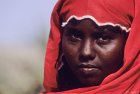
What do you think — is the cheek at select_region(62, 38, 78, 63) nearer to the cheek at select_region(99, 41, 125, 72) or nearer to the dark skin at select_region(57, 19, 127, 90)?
the dark skin at select_region(57, 19, 127, 90)

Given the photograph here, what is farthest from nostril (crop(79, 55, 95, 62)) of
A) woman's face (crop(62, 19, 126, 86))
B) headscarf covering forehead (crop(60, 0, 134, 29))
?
headscarf covering forehead (crop(60, 0, 134, 29))

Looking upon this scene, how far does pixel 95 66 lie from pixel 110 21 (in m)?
0.17

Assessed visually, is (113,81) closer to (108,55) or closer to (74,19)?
(108,55)

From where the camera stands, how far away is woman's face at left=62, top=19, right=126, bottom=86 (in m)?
2.45

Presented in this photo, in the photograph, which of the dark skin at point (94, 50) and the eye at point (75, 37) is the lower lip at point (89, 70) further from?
the eye at point (75, 37)

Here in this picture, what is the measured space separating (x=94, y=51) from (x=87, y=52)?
0.11ft

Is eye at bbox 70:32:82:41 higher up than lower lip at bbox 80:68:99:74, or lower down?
higher up

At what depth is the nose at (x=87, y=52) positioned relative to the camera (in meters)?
2.43

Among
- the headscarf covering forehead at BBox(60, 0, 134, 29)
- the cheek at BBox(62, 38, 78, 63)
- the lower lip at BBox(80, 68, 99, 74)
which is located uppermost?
the headscarf covering forehead at BBox(60, 0, 134, 29)

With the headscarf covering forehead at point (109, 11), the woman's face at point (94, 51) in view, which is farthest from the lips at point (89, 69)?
the headscarf covering forehead at point (109, 11)

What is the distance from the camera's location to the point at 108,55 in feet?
8.07

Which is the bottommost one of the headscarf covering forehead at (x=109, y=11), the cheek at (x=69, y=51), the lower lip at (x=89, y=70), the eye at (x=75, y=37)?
the lower lip at (x=89, y=70)

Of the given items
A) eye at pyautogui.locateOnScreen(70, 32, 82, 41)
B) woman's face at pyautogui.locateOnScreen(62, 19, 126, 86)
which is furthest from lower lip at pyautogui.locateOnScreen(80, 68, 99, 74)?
eye at pyautogui.locateOnScreen(70, 32, 82, 41)

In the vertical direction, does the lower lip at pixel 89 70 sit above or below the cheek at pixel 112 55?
below
